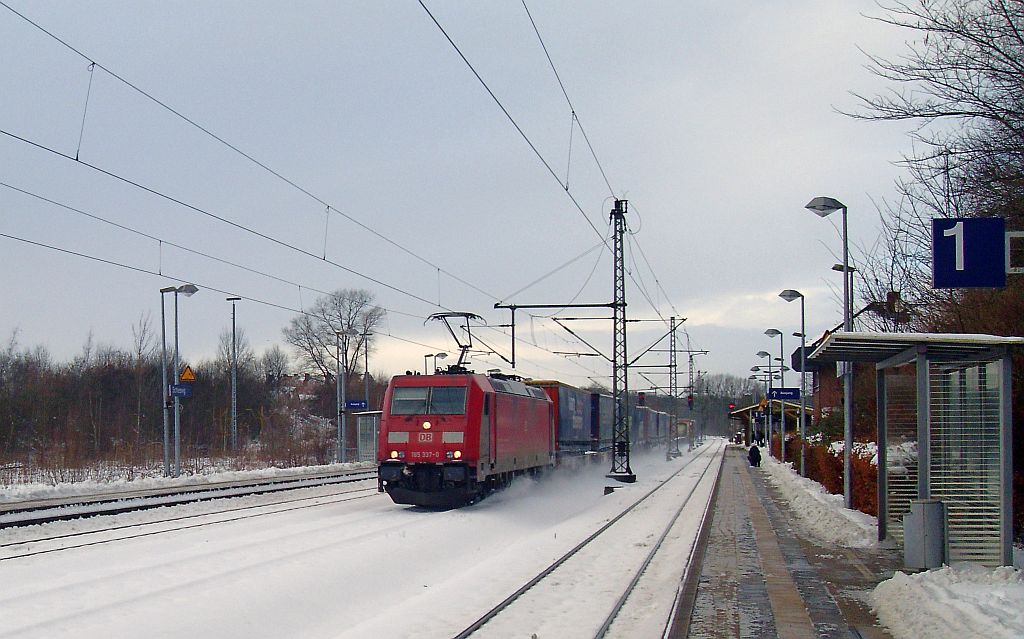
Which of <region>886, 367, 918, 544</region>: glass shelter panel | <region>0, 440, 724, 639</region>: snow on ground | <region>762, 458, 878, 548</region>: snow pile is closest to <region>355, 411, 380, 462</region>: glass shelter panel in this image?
<region>762, 458, 878, 548</region>: snow pile

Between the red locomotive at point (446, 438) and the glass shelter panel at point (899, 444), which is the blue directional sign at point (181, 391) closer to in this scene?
the red locomotive at point (446, 438)

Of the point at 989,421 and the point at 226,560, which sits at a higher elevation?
the point at 989,421

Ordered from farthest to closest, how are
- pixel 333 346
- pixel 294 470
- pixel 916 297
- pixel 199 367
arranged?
pixel 333 346 < pixel 199 367 < pixel 294 470 < pixel 916 297

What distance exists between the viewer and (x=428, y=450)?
21016 mm

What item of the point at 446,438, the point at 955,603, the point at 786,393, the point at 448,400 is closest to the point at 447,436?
the point at 446,438

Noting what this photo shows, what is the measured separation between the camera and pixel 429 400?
2159cm

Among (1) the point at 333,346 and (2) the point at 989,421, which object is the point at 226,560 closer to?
(2) the point at 989,421

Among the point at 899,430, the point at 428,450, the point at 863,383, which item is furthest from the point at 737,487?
the point at 899,430

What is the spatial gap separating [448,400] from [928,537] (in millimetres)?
11741

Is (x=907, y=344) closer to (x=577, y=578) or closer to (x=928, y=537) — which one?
(x=928, y=537)

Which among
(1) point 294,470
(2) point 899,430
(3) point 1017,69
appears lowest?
(1) point 294,470

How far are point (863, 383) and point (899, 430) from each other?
12.5 meters

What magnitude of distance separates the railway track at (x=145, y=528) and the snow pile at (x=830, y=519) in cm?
1041

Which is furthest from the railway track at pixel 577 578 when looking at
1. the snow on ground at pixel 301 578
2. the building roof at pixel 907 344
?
the building roof at pixel 907 344
